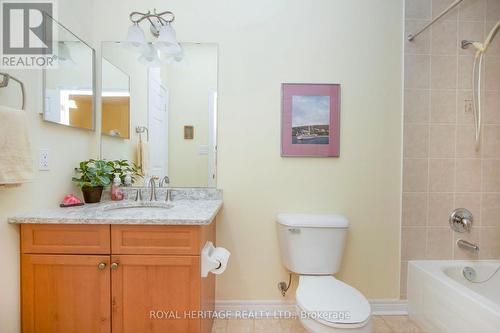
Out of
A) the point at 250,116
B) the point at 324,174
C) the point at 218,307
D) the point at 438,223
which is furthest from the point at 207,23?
the point at 438,223

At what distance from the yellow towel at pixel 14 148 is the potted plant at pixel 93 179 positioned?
44 centimetres

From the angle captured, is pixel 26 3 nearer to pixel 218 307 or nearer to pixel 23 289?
pixel 23 289

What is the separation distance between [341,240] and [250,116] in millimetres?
1013

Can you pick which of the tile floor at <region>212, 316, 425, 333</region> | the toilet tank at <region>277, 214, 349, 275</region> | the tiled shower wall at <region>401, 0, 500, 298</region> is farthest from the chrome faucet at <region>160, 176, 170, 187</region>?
the tiled shower wall at <region>401, 0, 500, 298</region>

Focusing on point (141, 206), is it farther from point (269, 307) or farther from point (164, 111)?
point (269, 307)

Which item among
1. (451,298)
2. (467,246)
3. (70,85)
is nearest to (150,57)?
(70,85)

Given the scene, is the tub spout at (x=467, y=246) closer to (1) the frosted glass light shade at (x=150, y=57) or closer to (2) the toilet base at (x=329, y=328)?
(2) the toilet base at (x=329, y=328)

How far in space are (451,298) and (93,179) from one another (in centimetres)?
220

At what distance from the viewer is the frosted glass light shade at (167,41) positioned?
165 cm

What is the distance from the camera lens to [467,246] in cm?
183

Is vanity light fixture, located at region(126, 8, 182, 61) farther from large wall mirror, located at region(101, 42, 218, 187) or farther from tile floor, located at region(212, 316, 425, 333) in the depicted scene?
tile floor, located at region(212, 316, 425, 333)

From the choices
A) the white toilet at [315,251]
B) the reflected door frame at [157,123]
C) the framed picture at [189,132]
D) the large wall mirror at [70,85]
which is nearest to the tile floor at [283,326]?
the white toilet at [315,251]

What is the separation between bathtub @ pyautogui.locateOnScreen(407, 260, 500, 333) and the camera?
1317 millimetres

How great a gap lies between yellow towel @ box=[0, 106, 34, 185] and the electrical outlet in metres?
0.22
